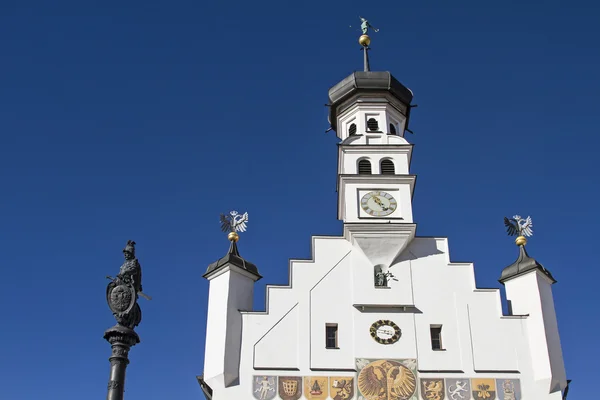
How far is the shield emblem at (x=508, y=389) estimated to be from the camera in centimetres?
2239

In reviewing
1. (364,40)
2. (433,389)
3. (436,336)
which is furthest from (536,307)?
(364,40)

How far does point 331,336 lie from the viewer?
77.8ft

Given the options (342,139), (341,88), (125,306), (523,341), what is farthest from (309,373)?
(341,88)

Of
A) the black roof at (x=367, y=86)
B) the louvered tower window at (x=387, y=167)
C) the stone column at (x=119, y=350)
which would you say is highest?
the black roof at (x=367, y=86)

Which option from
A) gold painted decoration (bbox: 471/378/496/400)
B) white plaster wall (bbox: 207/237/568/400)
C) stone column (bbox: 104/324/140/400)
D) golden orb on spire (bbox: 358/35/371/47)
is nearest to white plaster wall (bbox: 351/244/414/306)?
white plaster wall (bbox: 207/237/568/400)

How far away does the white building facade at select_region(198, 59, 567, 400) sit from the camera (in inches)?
889

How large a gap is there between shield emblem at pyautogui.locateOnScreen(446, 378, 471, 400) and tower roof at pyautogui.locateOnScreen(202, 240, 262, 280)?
695 cm

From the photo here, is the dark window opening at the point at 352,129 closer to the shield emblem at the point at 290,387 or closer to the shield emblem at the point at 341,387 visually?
the shield emblem at the point at 341,387

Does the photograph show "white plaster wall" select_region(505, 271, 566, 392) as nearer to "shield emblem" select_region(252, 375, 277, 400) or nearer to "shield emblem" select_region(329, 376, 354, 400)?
"shield emblem" select_region(329, 376, 354, 400)

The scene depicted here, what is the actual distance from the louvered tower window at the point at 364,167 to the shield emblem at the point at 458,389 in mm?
8688

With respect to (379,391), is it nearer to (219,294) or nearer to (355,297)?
(355,297)

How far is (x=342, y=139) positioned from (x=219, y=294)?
32.3 ft

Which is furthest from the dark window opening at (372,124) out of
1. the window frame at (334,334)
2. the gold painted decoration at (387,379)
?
the gold painted decoration at (387,379)

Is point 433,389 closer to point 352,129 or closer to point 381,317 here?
point 381,317
